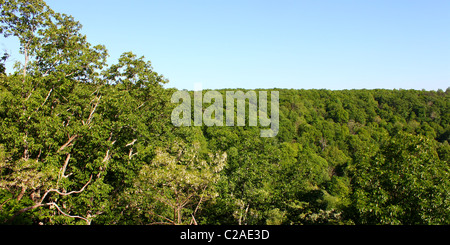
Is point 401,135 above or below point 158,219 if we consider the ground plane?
above

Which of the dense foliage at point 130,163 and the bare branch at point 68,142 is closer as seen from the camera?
the dense foliage at point 130,163

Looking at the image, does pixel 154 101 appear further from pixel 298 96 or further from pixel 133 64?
pixel 298 96

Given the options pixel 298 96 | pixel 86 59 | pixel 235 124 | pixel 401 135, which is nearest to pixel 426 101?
pixel 298 96

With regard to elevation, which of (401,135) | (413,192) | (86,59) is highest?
(86,59)

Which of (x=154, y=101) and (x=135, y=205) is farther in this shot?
(x=154, y=101)

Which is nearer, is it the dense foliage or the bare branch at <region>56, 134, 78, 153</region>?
the dense foliage

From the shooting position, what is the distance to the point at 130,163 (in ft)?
65.0

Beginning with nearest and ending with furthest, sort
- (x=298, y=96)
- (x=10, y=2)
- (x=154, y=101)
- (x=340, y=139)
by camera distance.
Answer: (x=10, y=2), (x=154, y=101), (x=340, y=139), (x=298, y=96)

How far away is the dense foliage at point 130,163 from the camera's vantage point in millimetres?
14734

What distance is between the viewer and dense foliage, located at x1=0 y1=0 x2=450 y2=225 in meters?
14.7

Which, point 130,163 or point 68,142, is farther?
point 130,163

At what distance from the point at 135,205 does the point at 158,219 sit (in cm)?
155

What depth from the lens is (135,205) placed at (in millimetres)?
16516

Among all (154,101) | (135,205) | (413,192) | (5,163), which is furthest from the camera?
(154,101)
